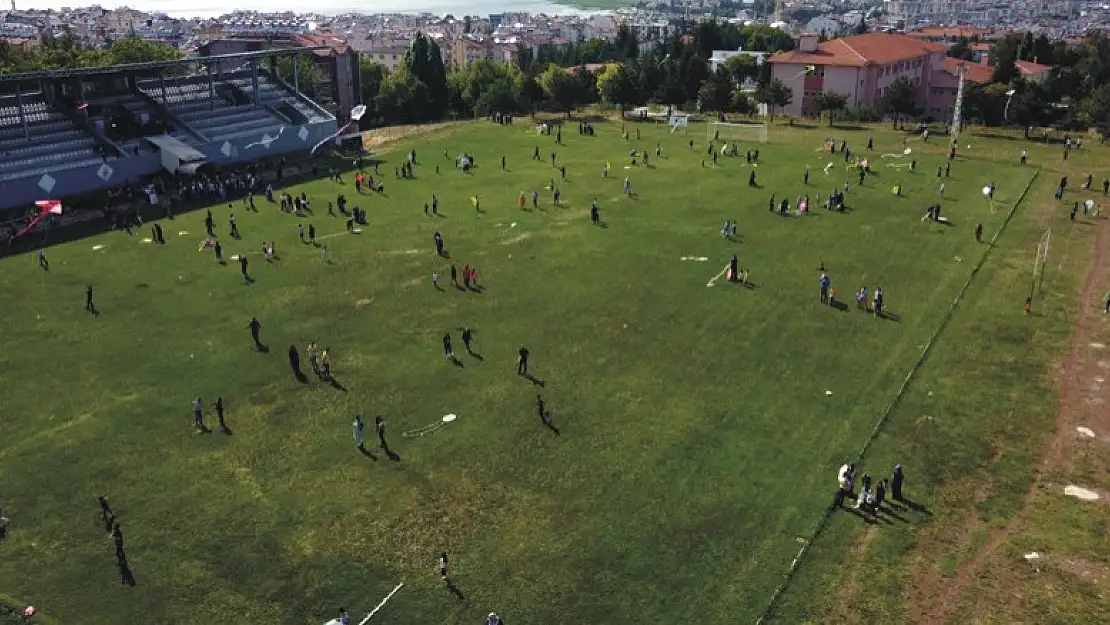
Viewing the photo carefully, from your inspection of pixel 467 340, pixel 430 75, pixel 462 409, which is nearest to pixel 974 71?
pixel 430 75

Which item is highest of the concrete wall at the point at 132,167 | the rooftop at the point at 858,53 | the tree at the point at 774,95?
the rooftop at the point at 858,53

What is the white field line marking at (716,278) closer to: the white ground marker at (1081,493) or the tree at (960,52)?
the white ground marker at (1081,493)

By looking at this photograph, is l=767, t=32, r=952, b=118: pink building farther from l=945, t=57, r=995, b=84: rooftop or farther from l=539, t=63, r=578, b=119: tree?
l=539, t=63, r=578, b=119: tree

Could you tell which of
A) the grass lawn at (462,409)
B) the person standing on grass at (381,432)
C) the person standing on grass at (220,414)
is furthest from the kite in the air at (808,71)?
the person standing on grass at (220,414)

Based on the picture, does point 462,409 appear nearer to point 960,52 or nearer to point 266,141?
point 266,141

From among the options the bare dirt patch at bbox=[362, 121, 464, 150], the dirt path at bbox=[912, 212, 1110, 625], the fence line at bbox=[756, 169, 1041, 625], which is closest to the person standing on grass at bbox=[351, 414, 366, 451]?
the fence line at bbox=[756, 169, 1041, 625]

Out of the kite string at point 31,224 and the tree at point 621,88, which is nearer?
the kite string at point 31,224

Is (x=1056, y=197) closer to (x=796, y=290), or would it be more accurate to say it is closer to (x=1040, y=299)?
(x=1040, y=299)
